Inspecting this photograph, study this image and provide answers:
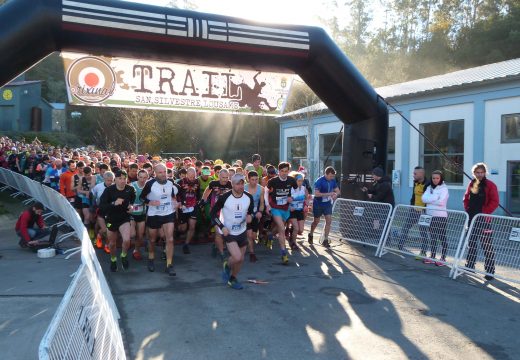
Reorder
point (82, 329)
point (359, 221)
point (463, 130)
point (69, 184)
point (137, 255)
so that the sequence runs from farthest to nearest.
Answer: point (463, 130) → point (69, 184) → point (359, 221) → point (137, 255) → point (82, 329)

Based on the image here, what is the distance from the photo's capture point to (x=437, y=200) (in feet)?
27.8

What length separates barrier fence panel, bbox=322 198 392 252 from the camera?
962 cm

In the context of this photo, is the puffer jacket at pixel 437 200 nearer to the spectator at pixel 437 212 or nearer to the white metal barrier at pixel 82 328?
the spectator at pixel 437 212

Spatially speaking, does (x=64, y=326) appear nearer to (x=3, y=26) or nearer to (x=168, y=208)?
(x=168, y=208)

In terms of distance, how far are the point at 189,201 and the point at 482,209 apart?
18.1 ft

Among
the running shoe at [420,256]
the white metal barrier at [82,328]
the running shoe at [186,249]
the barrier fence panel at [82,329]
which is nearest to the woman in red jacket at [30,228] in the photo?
the running shoe at [186,249]

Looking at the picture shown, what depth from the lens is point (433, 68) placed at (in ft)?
140

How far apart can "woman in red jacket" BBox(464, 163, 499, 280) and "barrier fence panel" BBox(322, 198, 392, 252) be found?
1778 mm

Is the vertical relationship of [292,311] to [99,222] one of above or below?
below

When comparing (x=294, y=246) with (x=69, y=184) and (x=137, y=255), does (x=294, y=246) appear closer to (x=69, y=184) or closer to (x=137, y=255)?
(x=137, y=255)

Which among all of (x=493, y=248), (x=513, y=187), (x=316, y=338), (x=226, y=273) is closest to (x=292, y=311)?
(x=316, y=338)

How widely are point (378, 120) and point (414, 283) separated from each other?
4284 millimetres

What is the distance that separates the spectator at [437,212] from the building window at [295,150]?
1783 centimetres

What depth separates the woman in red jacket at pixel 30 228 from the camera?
9688 millimetres
